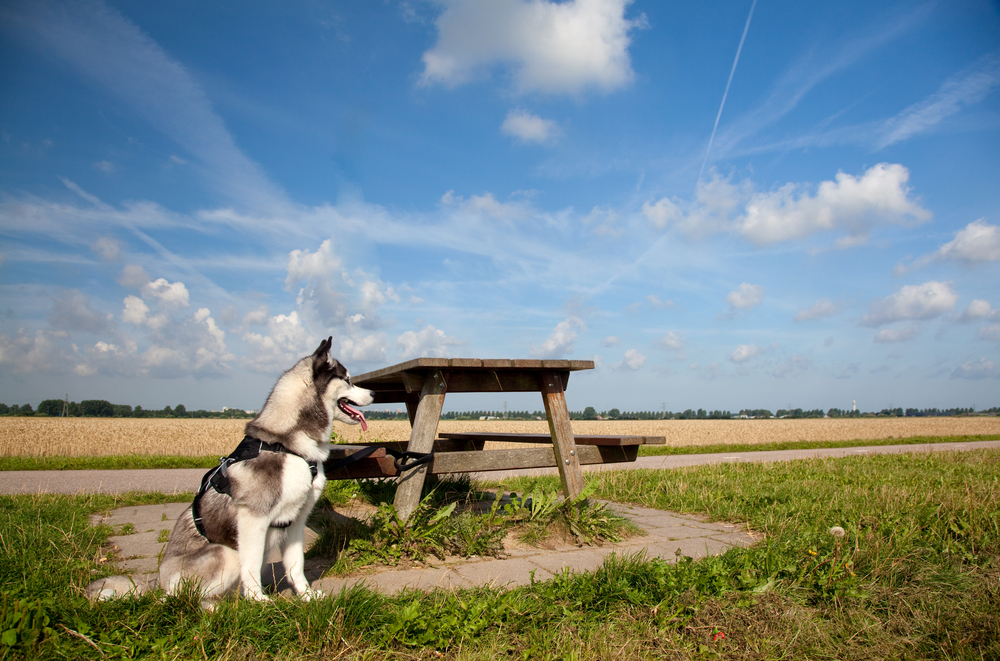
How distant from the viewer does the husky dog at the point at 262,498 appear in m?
2.70

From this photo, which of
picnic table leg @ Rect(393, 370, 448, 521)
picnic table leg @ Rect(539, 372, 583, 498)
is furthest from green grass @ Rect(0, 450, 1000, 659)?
picnic table leg @ Rect(539, 372, 583, 498)

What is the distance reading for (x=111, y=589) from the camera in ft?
8.71

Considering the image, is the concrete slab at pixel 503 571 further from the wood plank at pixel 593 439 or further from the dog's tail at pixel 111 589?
the dog's tail at pixel 111 589

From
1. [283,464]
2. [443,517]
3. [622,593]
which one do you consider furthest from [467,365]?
[622,593]

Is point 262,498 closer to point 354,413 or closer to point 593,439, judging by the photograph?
point 354,413

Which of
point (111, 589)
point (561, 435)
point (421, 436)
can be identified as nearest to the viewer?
point (111, 589)

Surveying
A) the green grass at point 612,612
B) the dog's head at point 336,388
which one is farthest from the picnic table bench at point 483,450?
the green grass at point 612,612

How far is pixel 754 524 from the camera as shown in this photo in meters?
4.95

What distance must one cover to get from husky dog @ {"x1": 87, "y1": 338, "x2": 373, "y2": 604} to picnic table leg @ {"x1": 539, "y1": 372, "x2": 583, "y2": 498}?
6.74 ft

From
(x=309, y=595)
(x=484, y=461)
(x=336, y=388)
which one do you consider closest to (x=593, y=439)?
(x=484, y=461)

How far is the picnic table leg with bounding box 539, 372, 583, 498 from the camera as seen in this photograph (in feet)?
15.6

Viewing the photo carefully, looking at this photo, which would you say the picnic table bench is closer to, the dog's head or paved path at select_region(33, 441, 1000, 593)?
paved path at select_region(33, 441, 1000, 593)

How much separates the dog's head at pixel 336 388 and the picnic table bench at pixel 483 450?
0.76 meters

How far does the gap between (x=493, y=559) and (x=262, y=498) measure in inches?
71.6
